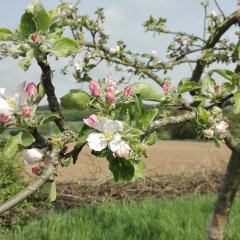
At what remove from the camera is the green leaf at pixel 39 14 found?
1096 millimetres

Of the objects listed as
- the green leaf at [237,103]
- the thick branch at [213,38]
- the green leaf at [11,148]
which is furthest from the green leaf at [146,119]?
the thick branch at [213,38]

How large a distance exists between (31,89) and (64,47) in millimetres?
129

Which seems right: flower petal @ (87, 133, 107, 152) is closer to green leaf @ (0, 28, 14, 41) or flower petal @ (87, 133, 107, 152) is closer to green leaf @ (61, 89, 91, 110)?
green leaf @ (61, 89, 91, 110)

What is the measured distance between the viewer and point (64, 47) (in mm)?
1137

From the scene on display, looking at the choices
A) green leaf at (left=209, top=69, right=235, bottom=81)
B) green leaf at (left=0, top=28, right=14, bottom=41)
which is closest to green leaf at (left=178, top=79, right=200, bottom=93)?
green leaf at (left=209, top=69, right=235, bottom=81)

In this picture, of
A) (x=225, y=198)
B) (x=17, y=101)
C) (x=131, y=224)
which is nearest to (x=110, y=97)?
(x=17, y=101)

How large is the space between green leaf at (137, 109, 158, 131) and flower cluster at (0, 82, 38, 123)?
0.89 ft

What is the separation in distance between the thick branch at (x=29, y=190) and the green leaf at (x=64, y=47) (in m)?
0.26

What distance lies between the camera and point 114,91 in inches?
47.9

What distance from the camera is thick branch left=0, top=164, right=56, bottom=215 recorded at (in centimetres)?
100

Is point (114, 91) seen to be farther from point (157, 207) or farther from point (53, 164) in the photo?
point (157, 207)

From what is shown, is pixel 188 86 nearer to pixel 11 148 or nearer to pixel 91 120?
pixel 91 120

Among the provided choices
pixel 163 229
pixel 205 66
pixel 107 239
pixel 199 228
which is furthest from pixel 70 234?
pixel 205 66

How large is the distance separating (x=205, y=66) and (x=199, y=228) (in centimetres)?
156
